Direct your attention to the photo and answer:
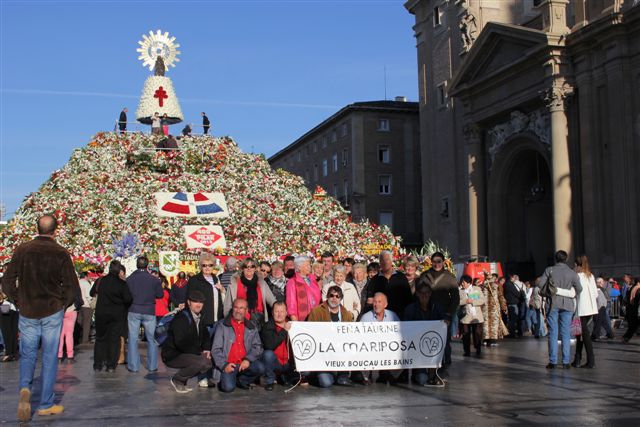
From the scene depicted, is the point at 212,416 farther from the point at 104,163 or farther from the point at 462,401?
the point at 104,163

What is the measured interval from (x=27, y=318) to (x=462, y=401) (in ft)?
16.5

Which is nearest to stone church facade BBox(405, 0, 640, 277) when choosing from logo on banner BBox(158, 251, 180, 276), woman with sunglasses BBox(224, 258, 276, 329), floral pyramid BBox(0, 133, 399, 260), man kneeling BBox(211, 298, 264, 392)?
floral pyramid BBox(0, 133, 399, 260)

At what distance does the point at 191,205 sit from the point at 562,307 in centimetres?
1962

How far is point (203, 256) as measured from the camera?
12.8 m

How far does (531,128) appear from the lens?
34.3m

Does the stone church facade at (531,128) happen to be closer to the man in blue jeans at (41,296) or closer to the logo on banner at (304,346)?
the logo on banner at (304,346)

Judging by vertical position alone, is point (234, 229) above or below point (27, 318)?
above

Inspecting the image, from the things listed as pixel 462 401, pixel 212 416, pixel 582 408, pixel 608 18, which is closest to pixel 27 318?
pixel 212 416

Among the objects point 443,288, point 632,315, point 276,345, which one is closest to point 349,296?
point 443,288

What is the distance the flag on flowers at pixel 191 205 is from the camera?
1211 inches

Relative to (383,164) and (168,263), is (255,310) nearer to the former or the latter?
(168,263)

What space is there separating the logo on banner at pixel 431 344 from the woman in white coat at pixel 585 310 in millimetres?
3014

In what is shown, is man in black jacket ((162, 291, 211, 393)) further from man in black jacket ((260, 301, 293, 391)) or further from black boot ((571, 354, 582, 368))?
black boot ((571, 354, 582, 368))

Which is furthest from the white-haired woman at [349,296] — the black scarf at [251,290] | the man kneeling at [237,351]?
the man kneeling at [237,351]
